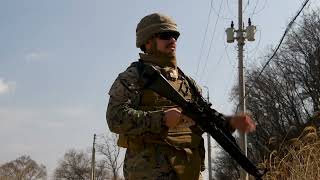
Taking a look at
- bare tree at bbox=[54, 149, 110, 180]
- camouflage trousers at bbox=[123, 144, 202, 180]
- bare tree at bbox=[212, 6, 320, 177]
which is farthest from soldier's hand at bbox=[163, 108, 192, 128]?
bare tree at bbox=[54, 149, 110, 180]

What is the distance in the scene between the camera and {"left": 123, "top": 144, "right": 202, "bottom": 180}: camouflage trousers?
2.63 meters

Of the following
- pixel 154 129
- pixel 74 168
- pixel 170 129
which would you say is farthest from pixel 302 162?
pixel 74 168

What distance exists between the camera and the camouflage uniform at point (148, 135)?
2551mm

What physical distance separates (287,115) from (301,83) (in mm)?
2923

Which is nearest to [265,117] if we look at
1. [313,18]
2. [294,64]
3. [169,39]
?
[294,64]

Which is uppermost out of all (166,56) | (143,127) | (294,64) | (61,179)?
A: (294,64)

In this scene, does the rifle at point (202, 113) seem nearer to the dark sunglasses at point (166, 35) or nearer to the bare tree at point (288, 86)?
the dark sunglasses at point (166, 35)

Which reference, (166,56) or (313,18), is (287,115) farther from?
(166,56)

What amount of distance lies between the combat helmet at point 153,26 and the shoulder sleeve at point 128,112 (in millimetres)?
225

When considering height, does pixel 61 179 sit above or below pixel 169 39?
above

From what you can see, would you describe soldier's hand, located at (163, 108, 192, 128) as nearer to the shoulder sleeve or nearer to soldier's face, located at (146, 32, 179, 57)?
the shoulder sleeve

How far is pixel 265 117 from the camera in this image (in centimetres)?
4416

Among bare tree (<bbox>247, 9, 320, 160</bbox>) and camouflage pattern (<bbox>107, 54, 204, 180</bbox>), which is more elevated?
bare tree (<bbox>247, 9, 320, 160</bbox>)

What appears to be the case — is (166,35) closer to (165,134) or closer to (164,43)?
(164,43)
